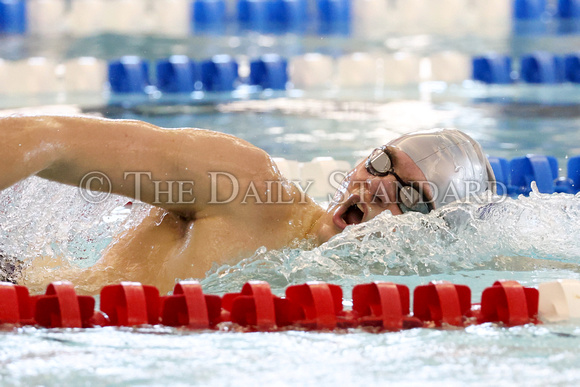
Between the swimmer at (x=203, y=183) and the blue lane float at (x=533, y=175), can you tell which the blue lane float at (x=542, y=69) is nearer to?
the blue lane float at (x=533, y=175)

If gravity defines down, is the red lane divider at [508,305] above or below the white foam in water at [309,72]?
below

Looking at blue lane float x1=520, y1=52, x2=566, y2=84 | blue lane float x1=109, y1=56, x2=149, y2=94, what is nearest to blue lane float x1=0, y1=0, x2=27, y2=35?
blue lane float x1=109, y1=56, x2=149, y2=94

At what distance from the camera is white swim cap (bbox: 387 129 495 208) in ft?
6.98

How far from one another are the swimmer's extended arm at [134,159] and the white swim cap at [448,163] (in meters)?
0.43

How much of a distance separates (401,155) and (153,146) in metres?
0.72

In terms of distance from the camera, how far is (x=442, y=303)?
6.06 ft

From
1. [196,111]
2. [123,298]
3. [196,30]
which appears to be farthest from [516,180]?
[196,30]

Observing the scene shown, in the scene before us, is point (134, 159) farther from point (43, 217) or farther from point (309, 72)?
point (309, 72)

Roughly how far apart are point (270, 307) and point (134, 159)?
514 millimetres

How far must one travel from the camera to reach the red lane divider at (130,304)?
177 centimetres

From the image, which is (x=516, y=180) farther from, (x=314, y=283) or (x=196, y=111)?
(x=196, y=111)

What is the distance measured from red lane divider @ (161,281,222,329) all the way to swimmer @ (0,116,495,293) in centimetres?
19

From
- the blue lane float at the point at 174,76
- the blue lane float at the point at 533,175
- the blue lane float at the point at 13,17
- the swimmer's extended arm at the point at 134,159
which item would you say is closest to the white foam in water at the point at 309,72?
the blue lane float at the point at 174,76

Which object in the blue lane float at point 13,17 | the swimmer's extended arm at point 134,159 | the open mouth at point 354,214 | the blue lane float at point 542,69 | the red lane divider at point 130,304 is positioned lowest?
the red lane divider at point 130,304
